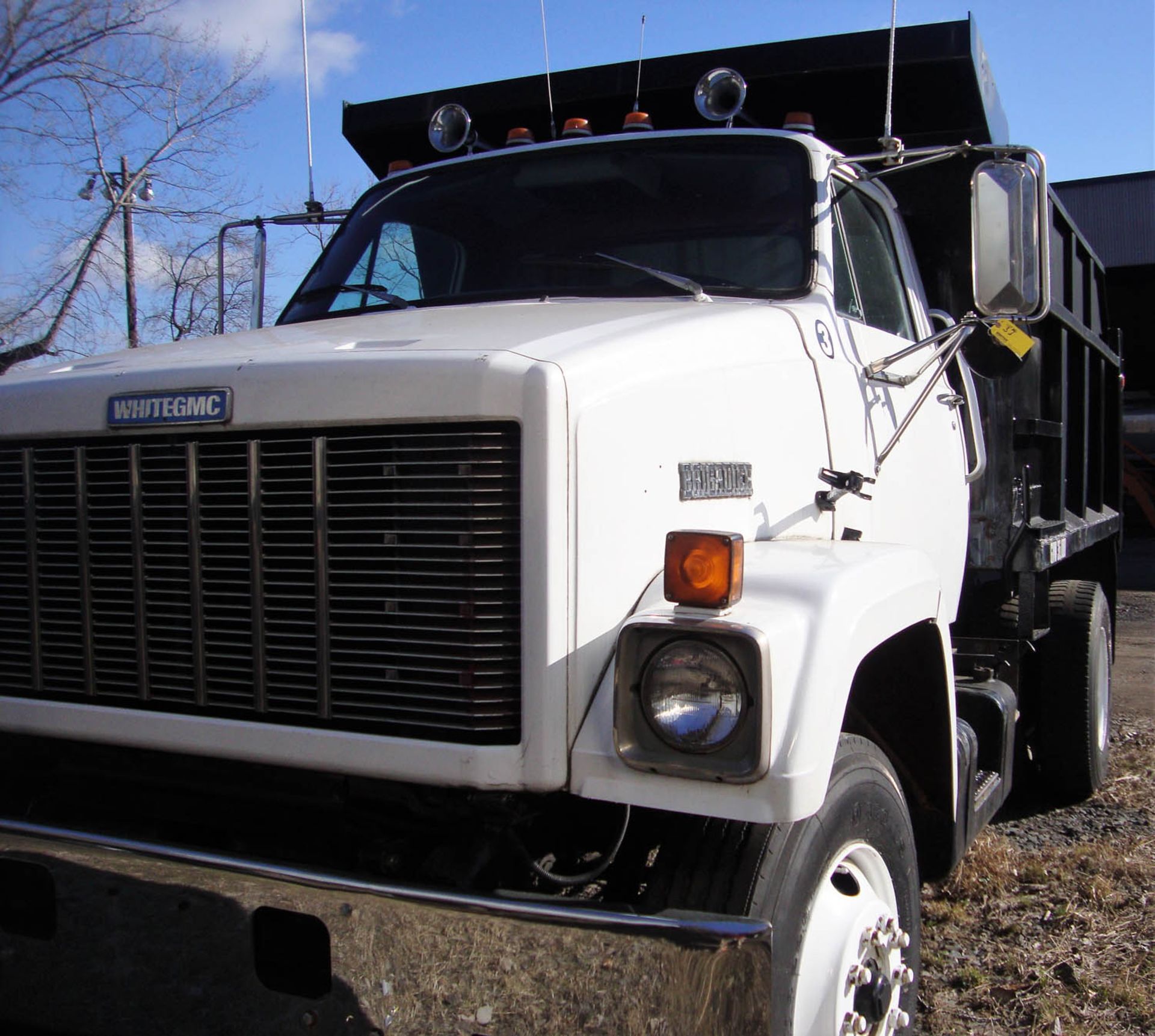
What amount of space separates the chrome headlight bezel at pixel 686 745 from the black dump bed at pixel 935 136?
2887mm

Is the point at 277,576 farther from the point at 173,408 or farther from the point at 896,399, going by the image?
the point at 896,399

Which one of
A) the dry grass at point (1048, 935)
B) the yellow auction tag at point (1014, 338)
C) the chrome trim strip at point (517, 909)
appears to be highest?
the yellow auction tag at point (1014, 338)

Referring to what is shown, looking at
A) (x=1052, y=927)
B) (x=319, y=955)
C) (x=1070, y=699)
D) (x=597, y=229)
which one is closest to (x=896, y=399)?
(x=597, y=229)

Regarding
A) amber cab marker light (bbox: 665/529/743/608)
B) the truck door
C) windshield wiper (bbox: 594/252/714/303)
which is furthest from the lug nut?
windshield wiper (bbox: 594/252/714/303)

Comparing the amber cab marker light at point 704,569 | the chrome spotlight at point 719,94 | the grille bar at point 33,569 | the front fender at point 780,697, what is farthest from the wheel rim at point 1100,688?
the grille bar at point 33,569

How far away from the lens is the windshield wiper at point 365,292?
350 cm

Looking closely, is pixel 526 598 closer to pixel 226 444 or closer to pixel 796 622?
pixel 796 622

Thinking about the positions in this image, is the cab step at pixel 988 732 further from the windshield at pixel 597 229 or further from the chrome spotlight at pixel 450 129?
the chrome spotlight at pixel 450 129

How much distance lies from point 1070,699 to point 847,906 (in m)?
3.08

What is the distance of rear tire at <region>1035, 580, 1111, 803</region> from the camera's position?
506cm

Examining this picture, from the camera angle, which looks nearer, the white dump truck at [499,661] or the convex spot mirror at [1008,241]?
the white dump truck at [499,661]

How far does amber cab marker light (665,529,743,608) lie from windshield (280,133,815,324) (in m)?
1.22

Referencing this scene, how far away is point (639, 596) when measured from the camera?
2291 millimetres

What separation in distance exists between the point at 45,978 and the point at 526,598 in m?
1.25
